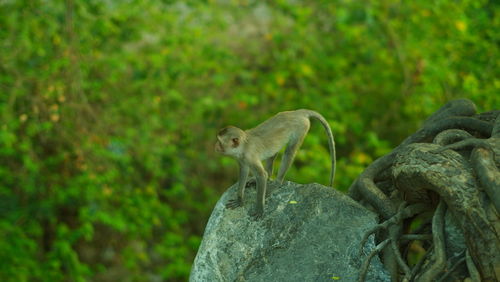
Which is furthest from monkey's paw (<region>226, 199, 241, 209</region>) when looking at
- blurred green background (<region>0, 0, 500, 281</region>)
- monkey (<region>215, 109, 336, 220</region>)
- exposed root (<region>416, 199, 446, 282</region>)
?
blurred green background (<region>0, 0, 500, 281</region>)

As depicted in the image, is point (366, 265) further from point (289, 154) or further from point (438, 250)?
point (289, 154)

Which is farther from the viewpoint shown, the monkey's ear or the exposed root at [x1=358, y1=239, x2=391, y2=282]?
the monkey's ear

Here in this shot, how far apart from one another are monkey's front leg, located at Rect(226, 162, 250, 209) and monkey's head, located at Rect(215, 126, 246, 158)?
0.12 metres

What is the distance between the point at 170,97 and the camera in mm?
9430

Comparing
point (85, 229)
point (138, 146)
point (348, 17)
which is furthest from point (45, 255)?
point (348, 17)

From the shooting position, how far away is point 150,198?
939cm

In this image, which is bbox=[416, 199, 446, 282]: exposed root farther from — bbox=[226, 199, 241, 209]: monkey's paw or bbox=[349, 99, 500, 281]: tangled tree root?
bbox=[226, 199, 241, 209]: monkey's paw

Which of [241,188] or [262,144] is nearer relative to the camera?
[241,188]

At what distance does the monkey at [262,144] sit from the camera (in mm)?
4449

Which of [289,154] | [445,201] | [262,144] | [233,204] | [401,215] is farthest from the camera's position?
[289,154]

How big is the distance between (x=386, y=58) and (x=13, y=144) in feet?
17.5

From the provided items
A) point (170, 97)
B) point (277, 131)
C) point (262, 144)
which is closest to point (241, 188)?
point (262, 144)

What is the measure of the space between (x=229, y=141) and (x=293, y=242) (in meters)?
0.99

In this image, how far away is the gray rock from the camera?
3697 mm
